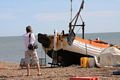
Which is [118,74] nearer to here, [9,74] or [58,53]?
[9,74]

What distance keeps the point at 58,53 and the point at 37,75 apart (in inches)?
240

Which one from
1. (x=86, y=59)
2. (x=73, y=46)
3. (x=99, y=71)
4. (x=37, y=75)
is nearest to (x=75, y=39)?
(x=73, y=46)

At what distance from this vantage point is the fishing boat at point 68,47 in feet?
76.3

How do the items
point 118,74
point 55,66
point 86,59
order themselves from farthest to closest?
point 55,66
point 86,59
point 118,74

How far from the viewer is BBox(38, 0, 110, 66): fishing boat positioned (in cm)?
2327

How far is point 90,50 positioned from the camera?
77.9 feet

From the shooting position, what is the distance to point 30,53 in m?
17.3

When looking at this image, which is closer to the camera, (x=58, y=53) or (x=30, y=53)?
(x=30, y=53)

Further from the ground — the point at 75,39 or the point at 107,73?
the point at 75,39

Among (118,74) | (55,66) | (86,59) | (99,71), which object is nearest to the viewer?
(118,74)

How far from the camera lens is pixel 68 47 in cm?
2338

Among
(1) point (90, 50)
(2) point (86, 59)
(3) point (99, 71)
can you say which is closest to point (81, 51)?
(1) point (90, 50)

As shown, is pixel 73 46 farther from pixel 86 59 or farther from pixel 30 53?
pixel 30 53

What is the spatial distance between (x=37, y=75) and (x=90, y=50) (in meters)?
6.54
